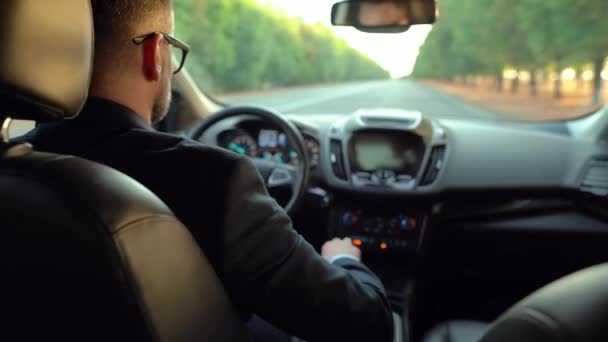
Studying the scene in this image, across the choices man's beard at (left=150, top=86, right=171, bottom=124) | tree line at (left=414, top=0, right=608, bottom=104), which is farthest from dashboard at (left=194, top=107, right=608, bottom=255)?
tree line at (left=414, top=0, right=608, bottom=104)

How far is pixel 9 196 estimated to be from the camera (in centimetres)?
144

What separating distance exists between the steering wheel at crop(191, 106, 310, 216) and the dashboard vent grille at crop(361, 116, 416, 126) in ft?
2.54

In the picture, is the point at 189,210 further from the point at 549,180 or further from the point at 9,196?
the point at 549,180

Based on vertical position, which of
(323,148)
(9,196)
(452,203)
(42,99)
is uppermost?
(42,99)

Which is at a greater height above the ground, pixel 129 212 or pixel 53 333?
pixel 129 212

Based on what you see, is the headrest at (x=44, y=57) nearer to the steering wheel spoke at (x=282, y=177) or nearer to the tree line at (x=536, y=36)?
the steering wheel spoke at (x=282, y=177)

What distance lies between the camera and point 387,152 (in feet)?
14.0

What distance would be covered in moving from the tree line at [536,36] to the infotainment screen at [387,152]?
13.5 feet

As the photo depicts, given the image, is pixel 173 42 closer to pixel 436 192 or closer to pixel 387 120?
pixel 387 120

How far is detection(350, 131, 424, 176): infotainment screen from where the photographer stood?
4223mm

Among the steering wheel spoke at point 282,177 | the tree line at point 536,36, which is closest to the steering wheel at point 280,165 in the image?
→ the steering wheel spoke at point 282,177

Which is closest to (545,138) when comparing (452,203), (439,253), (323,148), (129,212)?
(452,203)

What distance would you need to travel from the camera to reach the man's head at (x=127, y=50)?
1840 millimetres

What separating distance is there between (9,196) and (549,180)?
358 cm
